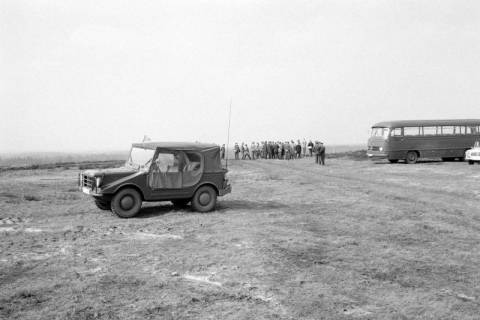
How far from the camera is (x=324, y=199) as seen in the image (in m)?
15.5

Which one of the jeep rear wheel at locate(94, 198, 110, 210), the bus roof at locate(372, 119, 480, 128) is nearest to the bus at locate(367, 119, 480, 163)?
the bus roof at locate(372, 119, 480, 128)

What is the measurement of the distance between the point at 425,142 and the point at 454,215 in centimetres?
2095

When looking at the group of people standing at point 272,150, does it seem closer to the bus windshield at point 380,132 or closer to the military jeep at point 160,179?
the bus windshield at point 380,132

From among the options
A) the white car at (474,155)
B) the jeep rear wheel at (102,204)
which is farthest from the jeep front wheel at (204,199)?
the white car at (474,155)

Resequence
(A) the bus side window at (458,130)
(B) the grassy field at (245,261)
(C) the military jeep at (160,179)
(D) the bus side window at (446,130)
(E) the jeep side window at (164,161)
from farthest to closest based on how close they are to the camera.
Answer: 1. (A) the bus side window at (458,130)
2. (D) the bus side window at (446,130)
3. (E) the jeep side window at (164,161)
4. (C) the military jeep at (160,179)
5. (B) the grassy field at (245,261)

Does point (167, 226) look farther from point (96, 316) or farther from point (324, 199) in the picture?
point (324, 199)

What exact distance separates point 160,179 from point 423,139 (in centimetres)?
2445

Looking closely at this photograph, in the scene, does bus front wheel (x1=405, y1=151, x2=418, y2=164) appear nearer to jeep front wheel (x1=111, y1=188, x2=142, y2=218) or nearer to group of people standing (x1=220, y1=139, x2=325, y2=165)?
group of people standing (x1=220, y1=139, x2=325, y2=165)

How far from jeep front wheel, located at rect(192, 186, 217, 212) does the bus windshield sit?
21.7 meters

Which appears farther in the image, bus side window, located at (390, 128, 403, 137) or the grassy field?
bus side window, located at (390, 128, 403, 137)

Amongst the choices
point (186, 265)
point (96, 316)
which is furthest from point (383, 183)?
point (96, 316)

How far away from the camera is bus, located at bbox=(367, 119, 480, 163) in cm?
3178

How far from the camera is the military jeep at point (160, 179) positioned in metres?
11.9

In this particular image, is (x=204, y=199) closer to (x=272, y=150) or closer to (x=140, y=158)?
(x=140, y=158)
